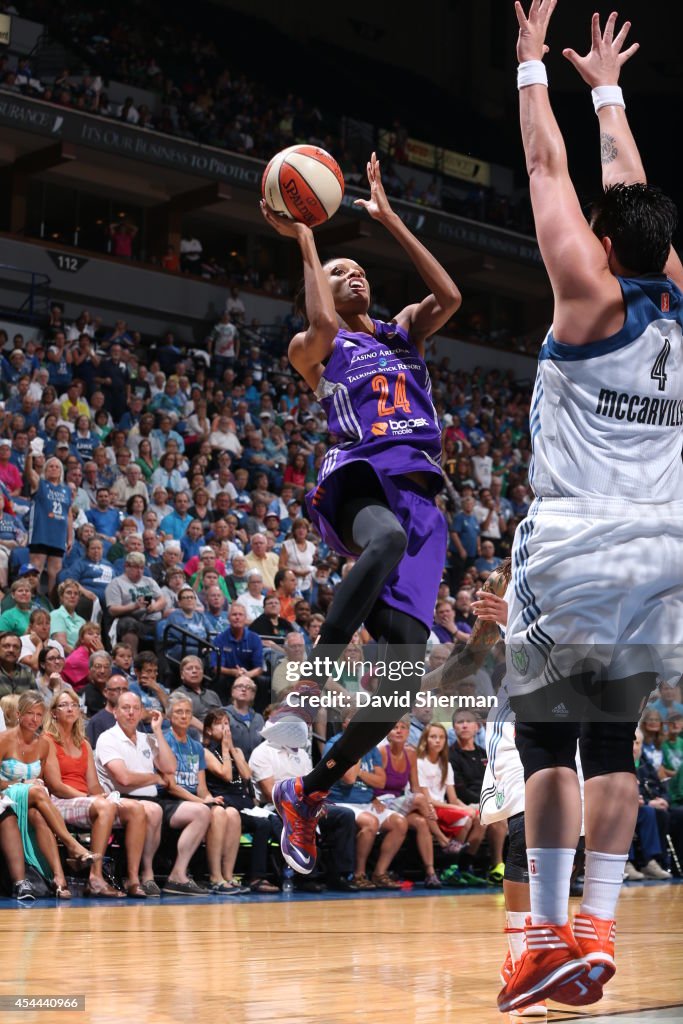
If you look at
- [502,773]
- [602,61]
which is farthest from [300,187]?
[502,773]

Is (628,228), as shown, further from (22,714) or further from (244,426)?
(244,426)

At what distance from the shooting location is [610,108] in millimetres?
3945

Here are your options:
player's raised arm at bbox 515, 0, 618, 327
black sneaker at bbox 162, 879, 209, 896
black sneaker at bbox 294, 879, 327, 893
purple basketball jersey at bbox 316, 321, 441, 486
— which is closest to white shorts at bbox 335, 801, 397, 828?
black sneaker at bbox 294, 879, 327, 893

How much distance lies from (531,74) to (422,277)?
76.6 inches

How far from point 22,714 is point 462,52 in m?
22.4

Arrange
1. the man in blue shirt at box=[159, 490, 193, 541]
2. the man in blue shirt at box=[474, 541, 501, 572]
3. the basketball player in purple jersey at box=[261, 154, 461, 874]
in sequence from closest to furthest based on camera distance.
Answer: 1. the basketball player in purple jersey at box=[261, 154, 461, 874]
2. the man in blue shirt at box=[159, 490, 193, 541]
3. the man in blue shirt at box=[474, 541, 501, 572]

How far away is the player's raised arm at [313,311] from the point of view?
16.1ft

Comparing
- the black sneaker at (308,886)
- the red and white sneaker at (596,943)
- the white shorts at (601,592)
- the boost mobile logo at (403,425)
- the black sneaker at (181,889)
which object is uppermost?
the boost mobile logo at (403,425)

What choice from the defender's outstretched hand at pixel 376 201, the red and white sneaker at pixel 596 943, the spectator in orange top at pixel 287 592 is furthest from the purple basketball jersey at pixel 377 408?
the spectator in orange top at pixel 287 592

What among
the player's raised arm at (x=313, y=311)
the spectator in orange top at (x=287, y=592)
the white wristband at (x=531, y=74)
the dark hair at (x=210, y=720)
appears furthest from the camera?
the spectator in orange top at (x=287, y=592)

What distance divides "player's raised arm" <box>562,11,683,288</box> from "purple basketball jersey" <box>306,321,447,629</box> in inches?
57.8

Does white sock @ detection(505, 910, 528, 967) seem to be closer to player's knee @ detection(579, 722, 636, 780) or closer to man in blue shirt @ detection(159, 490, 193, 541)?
player's knee @ detection(579, 722, 636, 780)

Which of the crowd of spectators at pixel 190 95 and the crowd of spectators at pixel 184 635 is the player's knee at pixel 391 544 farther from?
the crowd of spectators at pixel 190 95

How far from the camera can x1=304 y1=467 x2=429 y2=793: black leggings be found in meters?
4.49
